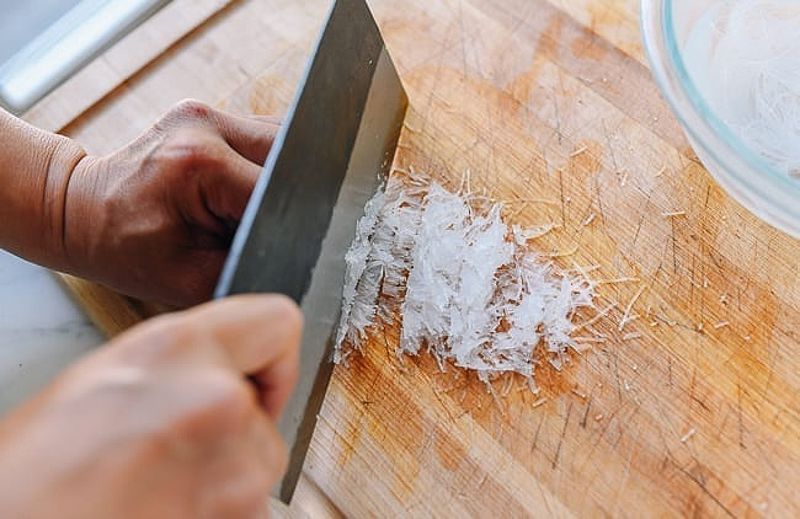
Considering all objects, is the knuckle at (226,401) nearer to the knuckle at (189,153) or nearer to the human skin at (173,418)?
the human skin at (173,418)

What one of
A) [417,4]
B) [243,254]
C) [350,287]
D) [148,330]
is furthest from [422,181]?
[148,330]

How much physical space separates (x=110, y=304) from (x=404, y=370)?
0.38 meters

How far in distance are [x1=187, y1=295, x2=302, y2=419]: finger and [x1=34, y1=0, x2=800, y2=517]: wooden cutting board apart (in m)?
0.32

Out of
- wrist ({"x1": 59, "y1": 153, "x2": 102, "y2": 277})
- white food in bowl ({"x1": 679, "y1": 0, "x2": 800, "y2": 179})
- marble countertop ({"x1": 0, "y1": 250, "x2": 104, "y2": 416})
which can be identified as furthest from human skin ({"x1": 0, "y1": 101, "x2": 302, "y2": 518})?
white food in bowl ({"x1": 679, "y1": 0, "x2": 800, "y2": 179})

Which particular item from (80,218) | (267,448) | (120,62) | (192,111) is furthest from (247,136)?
(267,448)

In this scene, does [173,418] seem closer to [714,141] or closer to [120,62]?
[714,141]

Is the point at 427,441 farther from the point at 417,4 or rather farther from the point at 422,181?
the point at 417,4

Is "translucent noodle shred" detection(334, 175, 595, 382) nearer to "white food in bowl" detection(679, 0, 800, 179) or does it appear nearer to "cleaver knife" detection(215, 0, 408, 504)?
"cleaver knife" detection(215, 0, 408, 504)

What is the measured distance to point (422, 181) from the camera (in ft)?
3.49

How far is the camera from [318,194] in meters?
0.85

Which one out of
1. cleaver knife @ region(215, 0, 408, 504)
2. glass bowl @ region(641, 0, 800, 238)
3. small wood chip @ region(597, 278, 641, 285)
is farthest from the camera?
small wood chip @ region(597, 278, 641, 285)

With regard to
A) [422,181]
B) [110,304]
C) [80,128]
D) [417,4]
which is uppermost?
[417,4]

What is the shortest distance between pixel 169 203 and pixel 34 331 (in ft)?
0.93

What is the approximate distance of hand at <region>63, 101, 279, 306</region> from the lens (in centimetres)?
→ 89
